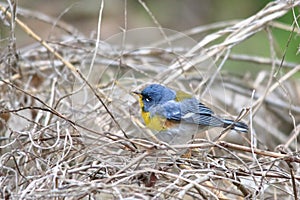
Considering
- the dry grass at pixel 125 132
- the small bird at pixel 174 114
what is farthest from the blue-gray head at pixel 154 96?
the dry grass at pixel 125 132

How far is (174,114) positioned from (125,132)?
176 mm

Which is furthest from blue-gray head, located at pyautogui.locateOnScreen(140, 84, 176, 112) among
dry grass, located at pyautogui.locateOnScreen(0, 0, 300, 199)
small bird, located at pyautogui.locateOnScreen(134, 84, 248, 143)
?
dry grass, located at pyautogui.locateOnScreen(0, 0, 300, 199)

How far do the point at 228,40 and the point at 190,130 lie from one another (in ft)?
3.05

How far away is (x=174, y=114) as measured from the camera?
7.13ft

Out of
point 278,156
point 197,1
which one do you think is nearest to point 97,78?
point 278,156

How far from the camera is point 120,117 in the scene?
7.63ft

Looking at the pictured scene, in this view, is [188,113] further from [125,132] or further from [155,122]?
[125,132]

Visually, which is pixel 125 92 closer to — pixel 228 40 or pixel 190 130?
pixel 190 130

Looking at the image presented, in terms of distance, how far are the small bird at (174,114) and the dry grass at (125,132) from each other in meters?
0.05

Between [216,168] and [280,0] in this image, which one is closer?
[216,168]

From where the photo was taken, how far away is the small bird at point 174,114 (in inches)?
82.8

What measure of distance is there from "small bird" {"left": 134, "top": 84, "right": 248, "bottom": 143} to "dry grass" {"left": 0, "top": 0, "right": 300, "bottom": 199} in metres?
0.05

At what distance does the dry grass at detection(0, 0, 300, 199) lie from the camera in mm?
1804

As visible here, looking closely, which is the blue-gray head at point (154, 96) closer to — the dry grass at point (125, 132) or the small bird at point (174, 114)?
the small bird at point (174, 114)
